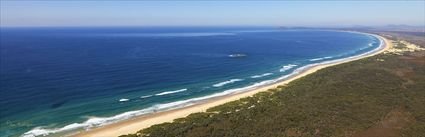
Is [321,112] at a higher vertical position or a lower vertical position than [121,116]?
lower

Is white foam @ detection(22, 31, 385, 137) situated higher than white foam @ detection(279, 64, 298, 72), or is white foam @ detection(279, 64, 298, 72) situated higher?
white foam @ detection(279, 64, 298, 72)

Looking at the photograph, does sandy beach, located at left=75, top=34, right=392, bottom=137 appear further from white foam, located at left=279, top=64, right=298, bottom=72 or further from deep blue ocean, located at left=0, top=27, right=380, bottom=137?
white foam, located at left=279, top=64, right=298, bottom=72

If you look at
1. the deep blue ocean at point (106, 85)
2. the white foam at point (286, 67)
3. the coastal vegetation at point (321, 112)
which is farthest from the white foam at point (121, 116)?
the white foam at point (286, 67)

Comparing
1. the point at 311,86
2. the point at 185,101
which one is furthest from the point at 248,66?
the point at 185,101

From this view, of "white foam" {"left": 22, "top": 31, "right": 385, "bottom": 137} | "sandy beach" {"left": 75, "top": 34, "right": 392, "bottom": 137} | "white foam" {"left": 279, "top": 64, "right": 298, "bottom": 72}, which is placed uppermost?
"white foam" {"left": 279, "top": 64, "right": 298, "bottom": 72}

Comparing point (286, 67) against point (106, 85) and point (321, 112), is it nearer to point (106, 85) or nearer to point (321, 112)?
point (321, 112)

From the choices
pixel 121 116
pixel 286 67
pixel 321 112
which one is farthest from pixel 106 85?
pixel 286 67

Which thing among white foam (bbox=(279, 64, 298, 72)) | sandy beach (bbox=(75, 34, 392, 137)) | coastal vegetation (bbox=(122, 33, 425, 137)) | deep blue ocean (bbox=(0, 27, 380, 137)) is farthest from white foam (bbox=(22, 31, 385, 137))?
white foam (bbox=(279, 64, 298, 72))

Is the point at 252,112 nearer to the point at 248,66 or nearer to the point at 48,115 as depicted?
the point at 48,115
